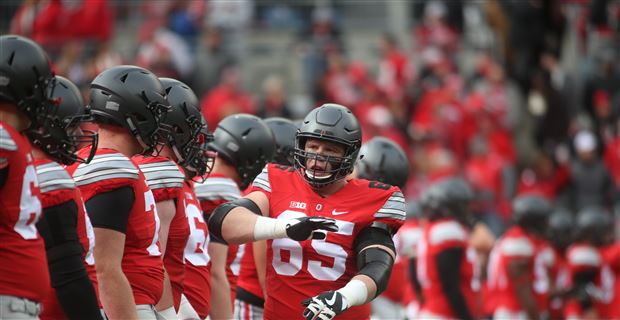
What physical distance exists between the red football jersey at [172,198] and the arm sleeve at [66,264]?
0.89 meters

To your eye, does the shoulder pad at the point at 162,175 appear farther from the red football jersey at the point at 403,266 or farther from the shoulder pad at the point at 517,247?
the shoulder pad at the point at 517,247

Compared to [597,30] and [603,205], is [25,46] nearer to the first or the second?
[603,205]

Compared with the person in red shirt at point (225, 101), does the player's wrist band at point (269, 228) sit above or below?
below

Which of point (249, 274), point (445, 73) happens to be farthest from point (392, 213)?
point (445, 73)

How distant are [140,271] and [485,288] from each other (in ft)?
22.2

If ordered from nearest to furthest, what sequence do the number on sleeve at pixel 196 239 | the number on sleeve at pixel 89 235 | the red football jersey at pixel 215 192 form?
the number on sleeve at pixel 89 235
the number on sleeve at pixel 196 239
the red football jersey at pixel 215 192

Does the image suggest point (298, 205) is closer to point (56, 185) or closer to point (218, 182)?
point (218, 182)

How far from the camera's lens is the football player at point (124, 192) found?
481 centimetres

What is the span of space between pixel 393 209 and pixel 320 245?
0.41 meters

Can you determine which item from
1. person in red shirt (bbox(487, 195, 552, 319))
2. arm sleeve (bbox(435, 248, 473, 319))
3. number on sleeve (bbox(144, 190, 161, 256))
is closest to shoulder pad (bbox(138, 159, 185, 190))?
number on sleeve (bbox(144, 190, 161, 256))

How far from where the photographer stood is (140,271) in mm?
5094

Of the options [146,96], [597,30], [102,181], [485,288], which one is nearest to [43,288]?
[102,181]

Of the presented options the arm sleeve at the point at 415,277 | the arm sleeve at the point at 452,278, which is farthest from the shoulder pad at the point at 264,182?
the arm sleeve at the point at 415,277

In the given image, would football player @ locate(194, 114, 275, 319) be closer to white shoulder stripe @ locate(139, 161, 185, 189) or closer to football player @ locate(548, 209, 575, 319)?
white shoulder stripe @ locate(139, 161, 185, 189)
